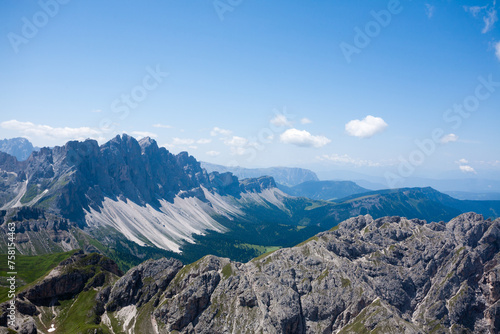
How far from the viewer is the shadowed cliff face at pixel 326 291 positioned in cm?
14825

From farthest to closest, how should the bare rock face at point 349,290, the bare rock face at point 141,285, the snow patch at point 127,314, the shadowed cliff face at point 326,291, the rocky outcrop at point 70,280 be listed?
the bare rock face at point 141,285, the rocky outcrop at point 70,280, the snow patch at point 127,314, the shadowed cliff face at point 326,291, the bare rock face at point 349,290

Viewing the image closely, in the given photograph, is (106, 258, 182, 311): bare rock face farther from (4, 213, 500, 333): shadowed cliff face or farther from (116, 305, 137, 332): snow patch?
(116, 305, 137, 332): snow patch

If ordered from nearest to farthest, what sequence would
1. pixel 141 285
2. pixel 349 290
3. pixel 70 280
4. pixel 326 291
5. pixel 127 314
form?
pixel 349 290
pixel 127 314
pixel 326 291
pixel 141 285
pixel 70 280

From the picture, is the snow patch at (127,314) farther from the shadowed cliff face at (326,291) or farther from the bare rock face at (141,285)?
the bare rock face at (141,285)

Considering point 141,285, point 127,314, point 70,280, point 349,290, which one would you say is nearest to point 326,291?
point 349,290

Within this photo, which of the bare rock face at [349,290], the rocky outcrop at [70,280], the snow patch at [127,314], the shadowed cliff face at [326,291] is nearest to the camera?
the bare rock face at [349,290]

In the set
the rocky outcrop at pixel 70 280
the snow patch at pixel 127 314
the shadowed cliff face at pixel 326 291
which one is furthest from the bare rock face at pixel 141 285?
the rocky outcrop at pixel 70 280

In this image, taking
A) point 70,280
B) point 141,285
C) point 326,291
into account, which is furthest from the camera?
point 70,280

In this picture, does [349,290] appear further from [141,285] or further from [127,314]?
[127,314]

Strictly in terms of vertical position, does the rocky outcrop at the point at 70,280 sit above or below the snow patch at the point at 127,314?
above

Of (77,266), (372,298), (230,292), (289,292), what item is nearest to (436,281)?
(372,298)

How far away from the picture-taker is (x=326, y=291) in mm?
160625

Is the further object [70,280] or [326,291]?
[70,280]

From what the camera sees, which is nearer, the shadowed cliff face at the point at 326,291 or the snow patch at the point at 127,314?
the shadowed cliff face at the point at 326,291
